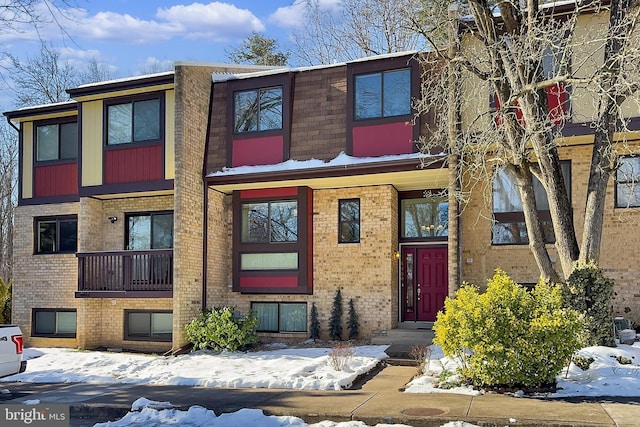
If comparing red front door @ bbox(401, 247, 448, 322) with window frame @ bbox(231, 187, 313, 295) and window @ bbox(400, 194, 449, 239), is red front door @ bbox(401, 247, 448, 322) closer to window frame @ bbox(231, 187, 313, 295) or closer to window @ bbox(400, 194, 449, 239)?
window @ bbox(400, 194, 449, 239)

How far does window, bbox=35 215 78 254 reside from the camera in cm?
1686

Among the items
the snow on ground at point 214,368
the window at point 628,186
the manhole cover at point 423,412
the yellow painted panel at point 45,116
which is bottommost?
the snow on ground at point 214,368

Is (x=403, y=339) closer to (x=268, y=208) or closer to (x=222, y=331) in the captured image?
(x=222, y=331)

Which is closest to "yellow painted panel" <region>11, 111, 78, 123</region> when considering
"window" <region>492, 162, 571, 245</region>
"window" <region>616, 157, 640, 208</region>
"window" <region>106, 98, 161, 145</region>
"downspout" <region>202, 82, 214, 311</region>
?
"window" <region>106, 98, 161, 145</region>

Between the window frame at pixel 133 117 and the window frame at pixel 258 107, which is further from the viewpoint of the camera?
the window frame at pixel 133 117

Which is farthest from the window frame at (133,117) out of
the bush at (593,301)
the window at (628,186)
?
the window at (628,186)

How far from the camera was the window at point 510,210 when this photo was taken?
13.1 metres

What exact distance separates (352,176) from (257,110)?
3146 millimetres

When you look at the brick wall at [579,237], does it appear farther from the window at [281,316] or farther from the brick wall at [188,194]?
the brick wall at [188,194]

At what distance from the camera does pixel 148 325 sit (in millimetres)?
15531

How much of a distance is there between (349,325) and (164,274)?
185 inches

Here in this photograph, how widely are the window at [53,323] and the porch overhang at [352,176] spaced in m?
5.69

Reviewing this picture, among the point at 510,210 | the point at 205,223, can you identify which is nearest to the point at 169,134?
the point at 205,223

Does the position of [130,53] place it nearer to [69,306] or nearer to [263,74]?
[263,74]
